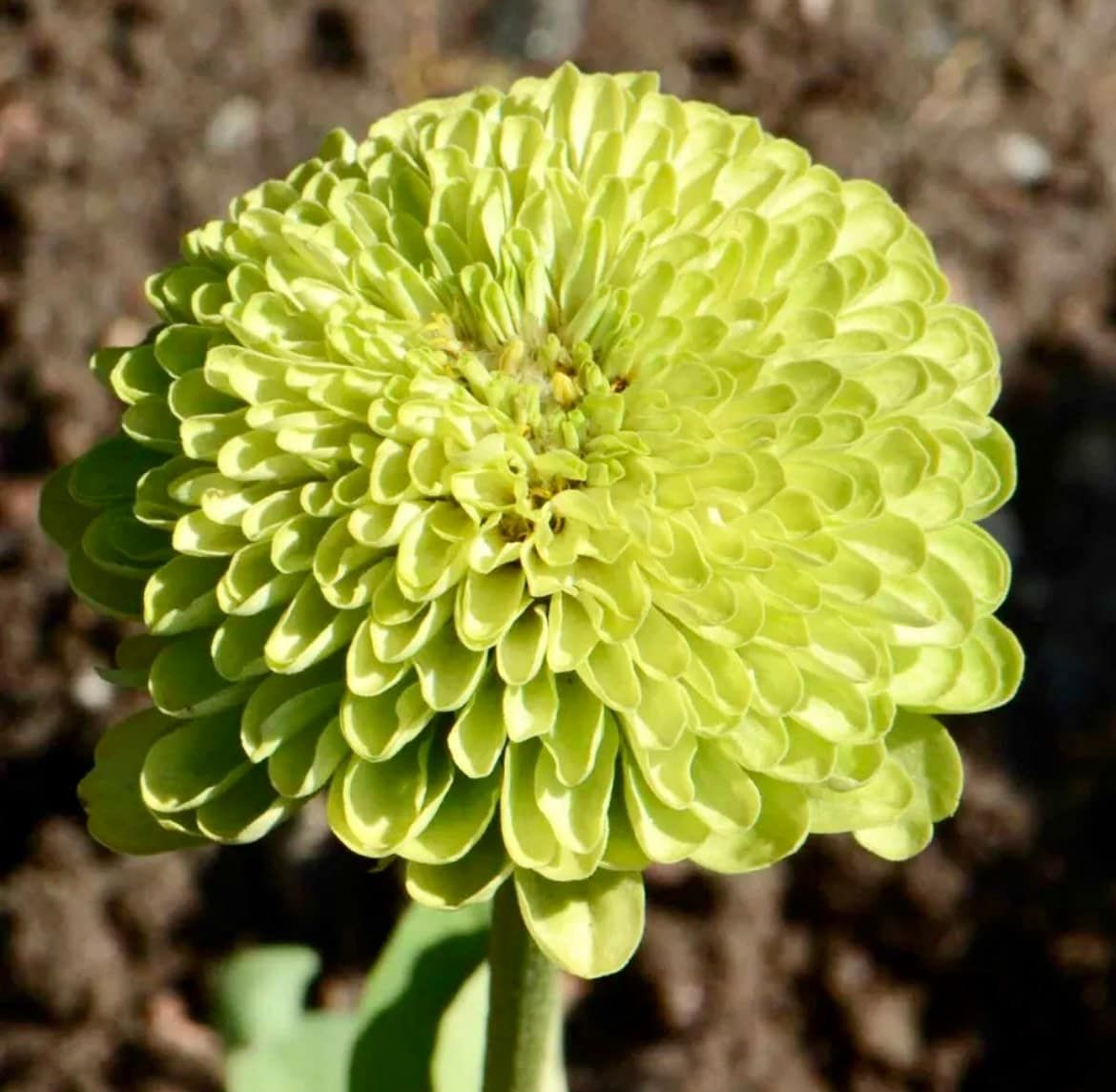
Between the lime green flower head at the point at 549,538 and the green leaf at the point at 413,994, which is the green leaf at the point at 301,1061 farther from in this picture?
the lime green flower head at the point at 549,538

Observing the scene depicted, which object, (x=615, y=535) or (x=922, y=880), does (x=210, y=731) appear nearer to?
(x=615, y=535)

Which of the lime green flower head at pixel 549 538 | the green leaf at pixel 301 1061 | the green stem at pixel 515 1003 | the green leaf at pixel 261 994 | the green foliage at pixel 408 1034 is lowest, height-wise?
the green leaf at pixel 261 994

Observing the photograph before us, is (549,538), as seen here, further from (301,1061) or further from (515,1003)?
(301,1061)

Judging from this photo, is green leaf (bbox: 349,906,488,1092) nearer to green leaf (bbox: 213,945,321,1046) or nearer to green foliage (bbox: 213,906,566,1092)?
green foliage (bbox: 213,906,566,1092)

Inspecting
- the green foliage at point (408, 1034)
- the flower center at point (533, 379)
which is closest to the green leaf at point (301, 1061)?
the green foliage at point (408, 1034)

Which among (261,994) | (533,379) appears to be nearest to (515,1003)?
(533,379)

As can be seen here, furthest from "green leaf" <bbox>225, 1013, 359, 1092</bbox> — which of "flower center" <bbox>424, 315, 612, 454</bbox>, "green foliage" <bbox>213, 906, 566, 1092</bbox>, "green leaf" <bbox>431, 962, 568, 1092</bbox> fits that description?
"flower center" <bbox>424, 315, 612, 454</bbox>
